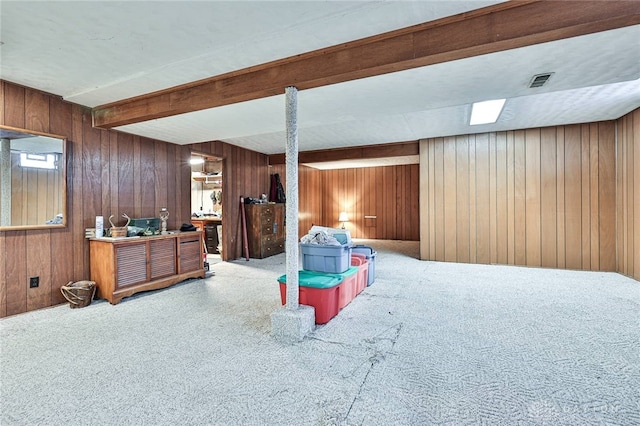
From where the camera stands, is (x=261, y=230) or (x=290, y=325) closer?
(x=290, y=325)

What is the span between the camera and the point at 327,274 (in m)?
3.21

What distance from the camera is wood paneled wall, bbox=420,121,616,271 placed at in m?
4.89

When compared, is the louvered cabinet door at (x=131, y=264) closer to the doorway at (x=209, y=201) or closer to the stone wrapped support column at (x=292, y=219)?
the stone wrapped support column at (x=292, y=219)

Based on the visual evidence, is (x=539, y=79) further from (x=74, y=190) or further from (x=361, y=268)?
(x=74, y=190)

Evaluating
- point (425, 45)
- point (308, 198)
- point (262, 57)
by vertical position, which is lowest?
point (308, 198)

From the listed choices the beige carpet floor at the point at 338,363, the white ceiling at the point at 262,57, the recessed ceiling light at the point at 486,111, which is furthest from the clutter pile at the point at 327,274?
the recessed ceiling light at the point at 486,111

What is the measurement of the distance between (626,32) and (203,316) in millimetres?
4165

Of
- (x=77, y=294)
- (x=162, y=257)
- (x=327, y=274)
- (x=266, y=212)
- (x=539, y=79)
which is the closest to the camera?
(x=539, y=79)

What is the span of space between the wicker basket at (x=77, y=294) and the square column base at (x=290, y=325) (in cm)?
238

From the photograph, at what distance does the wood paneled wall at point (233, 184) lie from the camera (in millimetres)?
6016

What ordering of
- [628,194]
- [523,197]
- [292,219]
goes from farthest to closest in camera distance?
1. [523,197]
2. [628,194]
3. [292,219]

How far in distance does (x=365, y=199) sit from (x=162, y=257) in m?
6.95

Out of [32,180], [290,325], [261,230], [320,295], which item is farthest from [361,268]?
[32,180]

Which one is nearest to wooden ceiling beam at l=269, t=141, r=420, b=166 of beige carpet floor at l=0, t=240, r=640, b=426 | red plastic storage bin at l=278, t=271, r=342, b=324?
beige carpet floor at l=0, t=240, r=640, b=426
